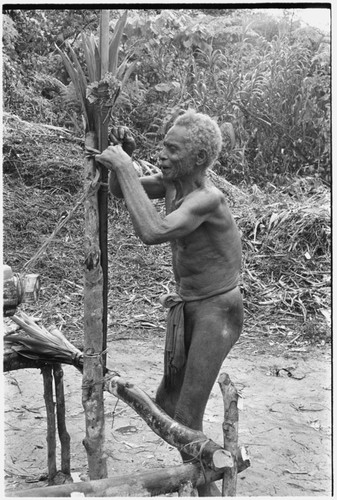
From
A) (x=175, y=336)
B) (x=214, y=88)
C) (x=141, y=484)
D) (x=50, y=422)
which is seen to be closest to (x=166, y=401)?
(x=175, y=336)

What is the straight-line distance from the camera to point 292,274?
20.6 ft

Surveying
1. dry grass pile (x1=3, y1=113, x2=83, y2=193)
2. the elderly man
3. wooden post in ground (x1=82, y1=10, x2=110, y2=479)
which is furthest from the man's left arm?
A: dry grass pile (x1=3, y1=113, x2=83, y2=193)

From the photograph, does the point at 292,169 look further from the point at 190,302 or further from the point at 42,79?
the point at 190,302

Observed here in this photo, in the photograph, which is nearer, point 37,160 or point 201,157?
point 201,157

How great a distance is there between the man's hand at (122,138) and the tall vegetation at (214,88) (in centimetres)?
510

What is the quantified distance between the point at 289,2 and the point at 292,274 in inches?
173

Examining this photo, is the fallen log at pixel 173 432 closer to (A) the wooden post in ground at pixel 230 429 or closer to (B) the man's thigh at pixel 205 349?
(A) the wooden post in ground at pixel 230 429

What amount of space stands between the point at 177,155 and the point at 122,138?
0.92 feet

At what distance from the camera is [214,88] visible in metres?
8.27

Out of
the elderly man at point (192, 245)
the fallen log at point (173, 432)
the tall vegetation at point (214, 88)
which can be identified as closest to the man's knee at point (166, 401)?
the elderly man at point (192, 245)

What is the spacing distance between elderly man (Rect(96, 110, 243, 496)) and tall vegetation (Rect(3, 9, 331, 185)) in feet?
17.1

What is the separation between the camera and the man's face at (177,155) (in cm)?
236

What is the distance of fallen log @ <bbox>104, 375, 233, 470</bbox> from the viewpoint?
2059mm

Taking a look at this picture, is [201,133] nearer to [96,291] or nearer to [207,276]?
[207,276]
